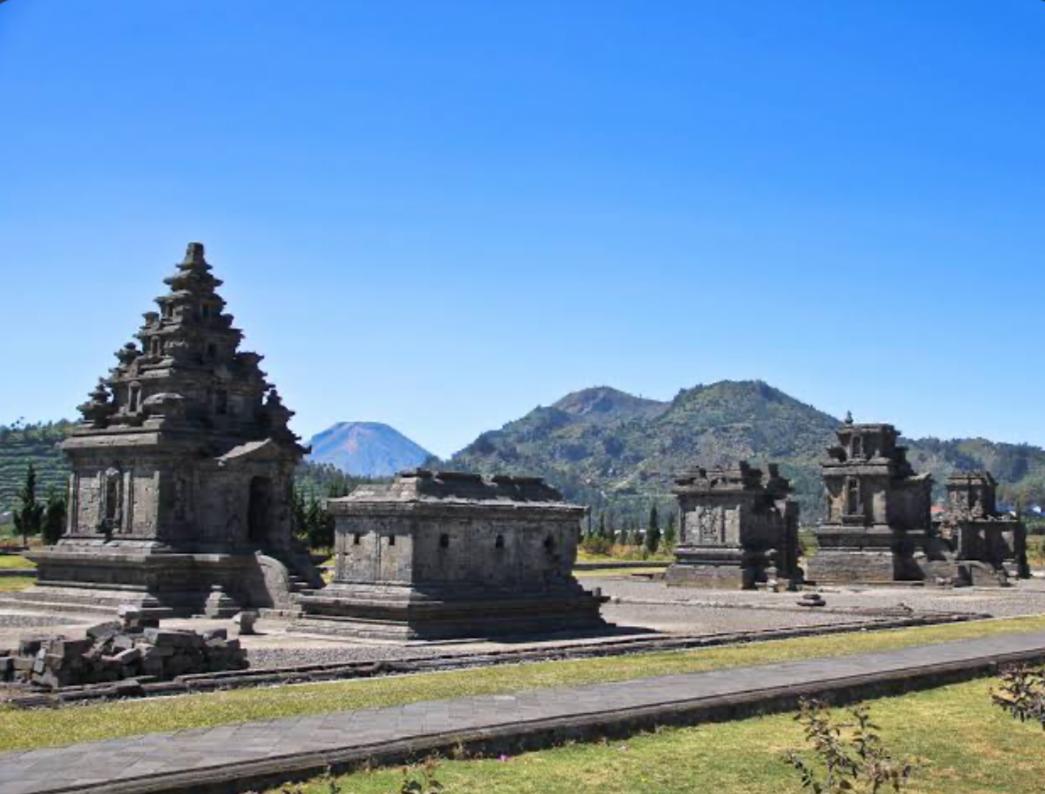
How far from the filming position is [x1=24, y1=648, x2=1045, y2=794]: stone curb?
11609mm

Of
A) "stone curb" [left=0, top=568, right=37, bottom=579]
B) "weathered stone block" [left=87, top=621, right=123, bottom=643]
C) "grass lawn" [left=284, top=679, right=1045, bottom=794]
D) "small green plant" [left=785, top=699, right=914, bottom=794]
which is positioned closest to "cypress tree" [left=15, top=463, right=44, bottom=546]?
"stone curb" [left=0, top=568, right=37, bottom=579]

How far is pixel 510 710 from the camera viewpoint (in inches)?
647

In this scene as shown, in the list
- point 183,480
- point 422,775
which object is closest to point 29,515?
point 183,480

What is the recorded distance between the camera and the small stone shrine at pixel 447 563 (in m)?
30.2

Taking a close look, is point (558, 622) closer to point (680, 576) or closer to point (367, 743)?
point (367, 743)

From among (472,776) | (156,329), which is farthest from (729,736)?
(156,329)

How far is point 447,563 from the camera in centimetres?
3106

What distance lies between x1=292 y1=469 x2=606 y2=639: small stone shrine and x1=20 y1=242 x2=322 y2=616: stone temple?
635cm

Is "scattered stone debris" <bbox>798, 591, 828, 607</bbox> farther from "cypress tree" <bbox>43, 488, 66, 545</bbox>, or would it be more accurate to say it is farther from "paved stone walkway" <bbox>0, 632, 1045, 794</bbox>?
"cypress tree" <bbox>43, 488, 66, 545</bbox>

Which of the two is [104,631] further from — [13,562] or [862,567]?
[862,567]

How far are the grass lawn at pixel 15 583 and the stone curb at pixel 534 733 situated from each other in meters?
34.0

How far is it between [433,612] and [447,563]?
1.61 m

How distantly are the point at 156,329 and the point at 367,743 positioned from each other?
31.3 meters

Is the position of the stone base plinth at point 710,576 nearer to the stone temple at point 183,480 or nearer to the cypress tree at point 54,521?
the stone temple at point 183,480
